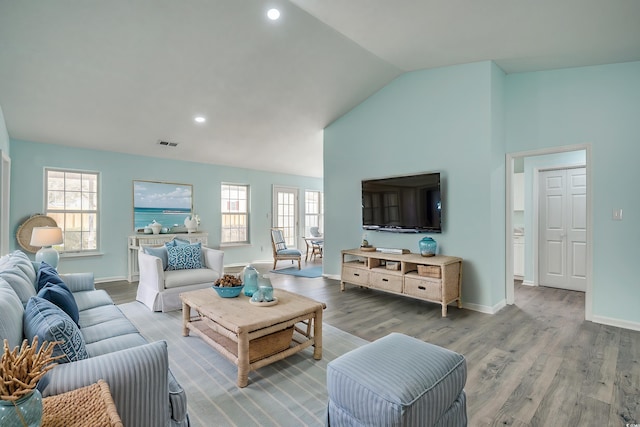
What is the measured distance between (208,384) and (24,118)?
4425 mm

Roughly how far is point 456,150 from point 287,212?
16.8 feet

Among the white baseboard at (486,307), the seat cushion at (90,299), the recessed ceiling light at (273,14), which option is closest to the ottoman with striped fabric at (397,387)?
the seat cushion at (90,299)

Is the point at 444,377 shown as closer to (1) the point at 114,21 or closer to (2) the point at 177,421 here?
(2) the point at 177,421

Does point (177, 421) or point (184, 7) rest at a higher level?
point (184, 7)

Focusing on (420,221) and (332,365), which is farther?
(420,221)


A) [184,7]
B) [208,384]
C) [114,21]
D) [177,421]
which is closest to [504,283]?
[208,384]

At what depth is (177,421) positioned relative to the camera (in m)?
1.53

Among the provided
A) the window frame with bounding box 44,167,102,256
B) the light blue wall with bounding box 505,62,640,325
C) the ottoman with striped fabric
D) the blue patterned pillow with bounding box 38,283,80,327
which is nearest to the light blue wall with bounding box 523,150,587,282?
the light blue wall with bounding box 505,62,640,325

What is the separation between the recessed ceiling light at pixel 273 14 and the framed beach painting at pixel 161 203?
4.13m

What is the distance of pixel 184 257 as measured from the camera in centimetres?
416

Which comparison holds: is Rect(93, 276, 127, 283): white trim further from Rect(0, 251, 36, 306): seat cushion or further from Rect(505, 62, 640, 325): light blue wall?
Rect(505, 62, 640, 325): light blue wall

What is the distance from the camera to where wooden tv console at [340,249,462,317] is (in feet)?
12.0

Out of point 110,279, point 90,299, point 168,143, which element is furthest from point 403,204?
point 110,279

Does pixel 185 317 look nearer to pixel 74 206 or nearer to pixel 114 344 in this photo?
pixel 114 344
